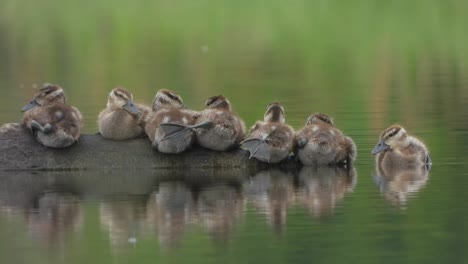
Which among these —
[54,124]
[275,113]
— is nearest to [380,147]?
[275,113]

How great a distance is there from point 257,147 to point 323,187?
1.34 metres

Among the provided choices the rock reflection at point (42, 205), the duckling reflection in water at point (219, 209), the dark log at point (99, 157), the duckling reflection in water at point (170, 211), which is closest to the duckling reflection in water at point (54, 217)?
the rock reflection at point (42, 205)

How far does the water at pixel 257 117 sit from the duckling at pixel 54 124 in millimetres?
375

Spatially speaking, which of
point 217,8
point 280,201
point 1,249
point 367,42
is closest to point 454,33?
point 367,42

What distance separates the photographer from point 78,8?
5450cm

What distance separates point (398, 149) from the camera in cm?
1805

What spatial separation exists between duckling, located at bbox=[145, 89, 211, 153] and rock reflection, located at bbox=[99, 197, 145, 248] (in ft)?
5.68

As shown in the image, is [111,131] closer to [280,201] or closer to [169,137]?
[169,137]

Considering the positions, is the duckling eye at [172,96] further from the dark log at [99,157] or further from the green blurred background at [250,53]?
the green blurred background at [250,53]

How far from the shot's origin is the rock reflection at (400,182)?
51.1ft

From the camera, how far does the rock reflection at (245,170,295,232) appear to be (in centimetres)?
1459

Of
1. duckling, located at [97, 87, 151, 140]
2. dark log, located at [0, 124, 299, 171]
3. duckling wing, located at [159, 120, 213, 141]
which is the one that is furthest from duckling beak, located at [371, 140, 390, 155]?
duckling, located at [97, 87, 151, 140]

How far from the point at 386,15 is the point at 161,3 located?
37.3 feet

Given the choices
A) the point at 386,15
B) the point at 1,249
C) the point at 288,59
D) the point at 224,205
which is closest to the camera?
the point at 1,249
